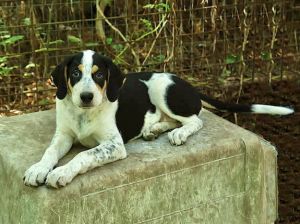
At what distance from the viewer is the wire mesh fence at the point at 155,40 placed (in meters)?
6.07

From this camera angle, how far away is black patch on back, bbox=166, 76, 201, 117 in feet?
13.5

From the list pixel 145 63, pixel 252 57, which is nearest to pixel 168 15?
pixel 145 63

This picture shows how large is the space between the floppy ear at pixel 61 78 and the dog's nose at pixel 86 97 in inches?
7.7

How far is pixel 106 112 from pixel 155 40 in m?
2.47

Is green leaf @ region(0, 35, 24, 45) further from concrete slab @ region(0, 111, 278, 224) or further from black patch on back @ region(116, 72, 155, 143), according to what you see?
black patch on back @ region(116, 72, 155, 143)

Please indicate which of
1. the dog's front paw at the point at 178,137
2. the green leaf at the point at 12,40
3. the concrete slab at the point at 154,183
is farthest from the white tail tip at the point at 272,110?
the green leaf at the point at 12,40

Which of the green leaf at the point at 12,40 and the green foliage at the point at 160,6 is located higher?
the green foliage at the point at 160,6

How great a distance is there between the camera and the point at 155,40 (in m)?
6.10

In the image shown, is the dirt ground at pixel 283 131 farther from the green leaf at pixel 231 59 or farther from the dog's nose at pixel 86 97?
the dog's nose at pixel 86 97

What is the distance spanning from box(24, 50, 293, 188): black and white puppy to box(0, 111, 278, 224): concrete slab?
73 millimetres

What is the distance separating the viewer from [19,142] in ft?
13.2

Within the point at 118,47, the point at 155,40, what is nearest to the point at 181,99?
the point at 155,40

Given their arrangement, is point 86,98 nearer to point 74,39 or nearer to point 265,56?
point 74,39

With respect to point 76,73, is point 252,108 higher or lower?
lower
